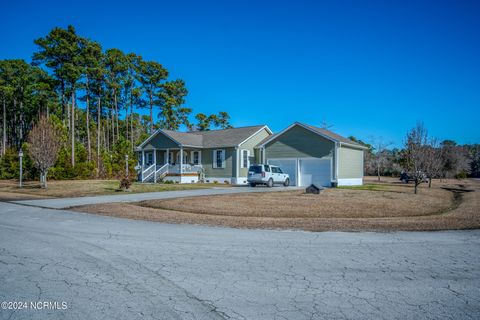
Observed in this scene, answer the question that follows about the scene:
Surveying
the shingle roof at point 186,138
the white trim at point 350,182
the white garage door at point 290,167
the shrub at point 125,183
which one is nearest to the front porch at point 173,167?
the shingle roof at point 186,138

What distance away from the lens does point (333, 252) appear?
679cm

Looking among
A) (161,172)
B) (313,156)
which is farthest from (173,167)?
(313,156)

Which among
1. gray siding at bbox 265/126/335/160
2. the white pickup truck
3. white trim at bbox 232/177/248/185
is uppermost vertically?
gray siding at bbox 265/126/335/160

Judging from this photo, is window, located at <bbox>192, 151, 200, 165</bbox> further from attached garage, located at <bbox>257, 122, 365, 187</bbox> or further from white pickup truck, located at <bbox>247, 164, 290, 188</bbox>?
white pickup truck, located at <bbox>247, 164, 290, 188</bbox>

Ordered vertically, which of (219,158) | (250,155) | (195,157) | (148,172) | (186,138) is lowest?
(148,172)

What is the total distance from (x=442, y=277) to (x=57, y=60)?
49.0 m

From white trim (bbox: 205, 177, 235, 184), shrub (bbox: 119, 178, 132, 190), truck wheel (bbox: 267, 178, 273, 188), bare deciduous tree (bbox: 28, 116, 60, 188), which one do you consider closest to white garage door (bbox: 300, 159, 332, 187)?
truck wheel (bbox: 267, 178, 273, 188)

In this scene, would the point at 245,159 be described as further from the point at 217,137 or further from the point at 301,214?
the point at 301,214

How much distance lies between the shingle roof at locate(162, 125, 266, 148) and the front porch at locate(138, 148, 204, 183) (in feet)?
3.44

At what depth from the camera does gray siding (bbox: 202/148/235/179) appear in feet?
106

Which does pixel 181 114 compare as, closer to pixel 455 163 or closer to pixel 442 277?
pixel 455 163

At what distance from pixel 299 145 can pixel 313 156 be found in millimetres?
1534

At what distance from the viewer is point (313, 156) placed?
92.6 feet

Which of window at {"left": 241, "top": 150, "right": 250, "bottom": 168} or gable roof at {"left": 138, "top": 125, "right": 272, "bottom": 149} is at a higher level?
gable roof at {"left": 138, "top": 125, "right": 272, "bottom": 149}
